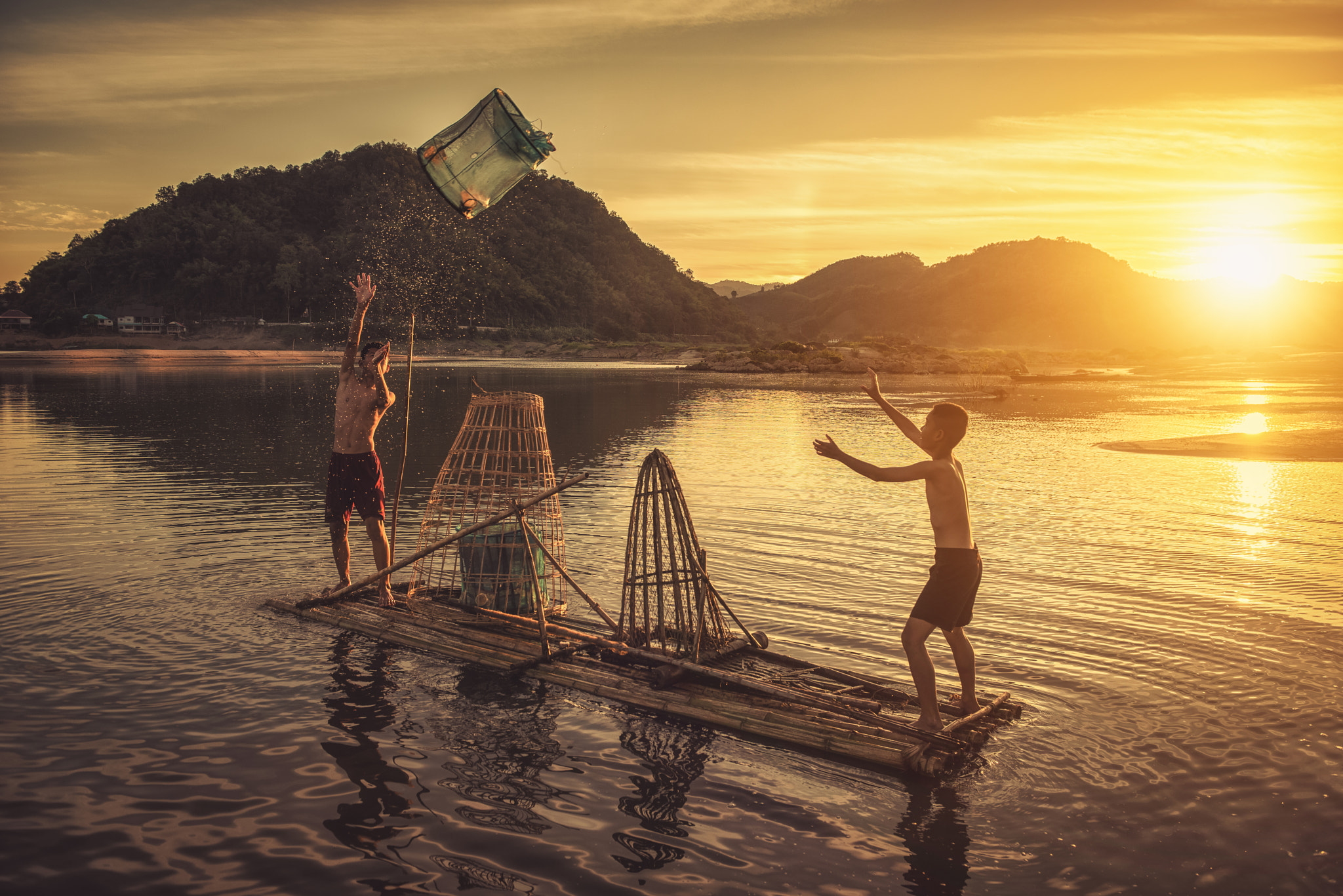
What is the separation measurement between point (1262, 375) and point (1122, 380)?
9966 millimetres

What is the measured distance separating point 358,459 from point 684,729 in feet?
14.8

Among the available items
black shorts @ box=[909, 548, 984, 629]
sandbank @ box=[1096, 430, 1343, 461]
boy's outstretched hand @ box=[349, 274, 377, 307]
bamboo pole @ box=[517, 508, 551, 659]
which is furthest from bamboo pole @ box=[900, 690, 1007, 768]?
sandbank @ box=[1096, 430, 1343, 461]

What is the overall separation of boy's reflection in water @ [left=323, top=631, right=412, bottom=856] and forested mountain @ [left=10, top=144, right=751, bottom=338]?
86025mm

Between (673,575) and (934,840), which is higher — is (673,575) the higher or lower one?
the higher one

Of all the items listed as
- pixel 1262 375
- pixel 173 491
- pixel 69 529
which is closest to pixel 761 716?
pixel 69 529

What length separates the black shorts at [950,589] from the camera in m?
5.93

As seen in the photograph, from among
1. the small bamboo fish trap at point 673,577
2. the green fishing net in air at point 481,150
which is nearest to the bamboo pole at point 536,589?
the small bamboo fish trap at point 673,577

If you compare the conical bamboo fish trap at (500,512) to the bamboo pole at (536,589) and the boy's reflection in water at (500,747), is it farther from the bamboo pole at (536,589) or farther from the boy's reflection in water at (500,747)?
the boy's reflection in water at (500,747)

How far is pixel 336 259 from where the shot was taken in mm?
118125

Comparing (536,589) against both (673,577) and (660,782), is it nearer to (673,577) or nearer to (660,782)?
(673,577)

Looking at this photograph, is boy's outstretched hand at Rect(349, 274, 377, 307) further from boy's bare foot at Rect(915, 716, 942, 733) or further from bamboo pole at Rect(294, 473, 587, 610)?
boy's bare foot at Rect(915, 716, 942, 733)

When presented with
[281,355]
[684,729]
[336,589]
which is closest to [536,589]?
[684,729]

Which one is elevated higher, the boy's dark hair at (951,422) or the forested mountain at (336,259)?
the forested mountain at (336,259)

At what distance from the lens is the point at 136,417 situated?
31172 mm
